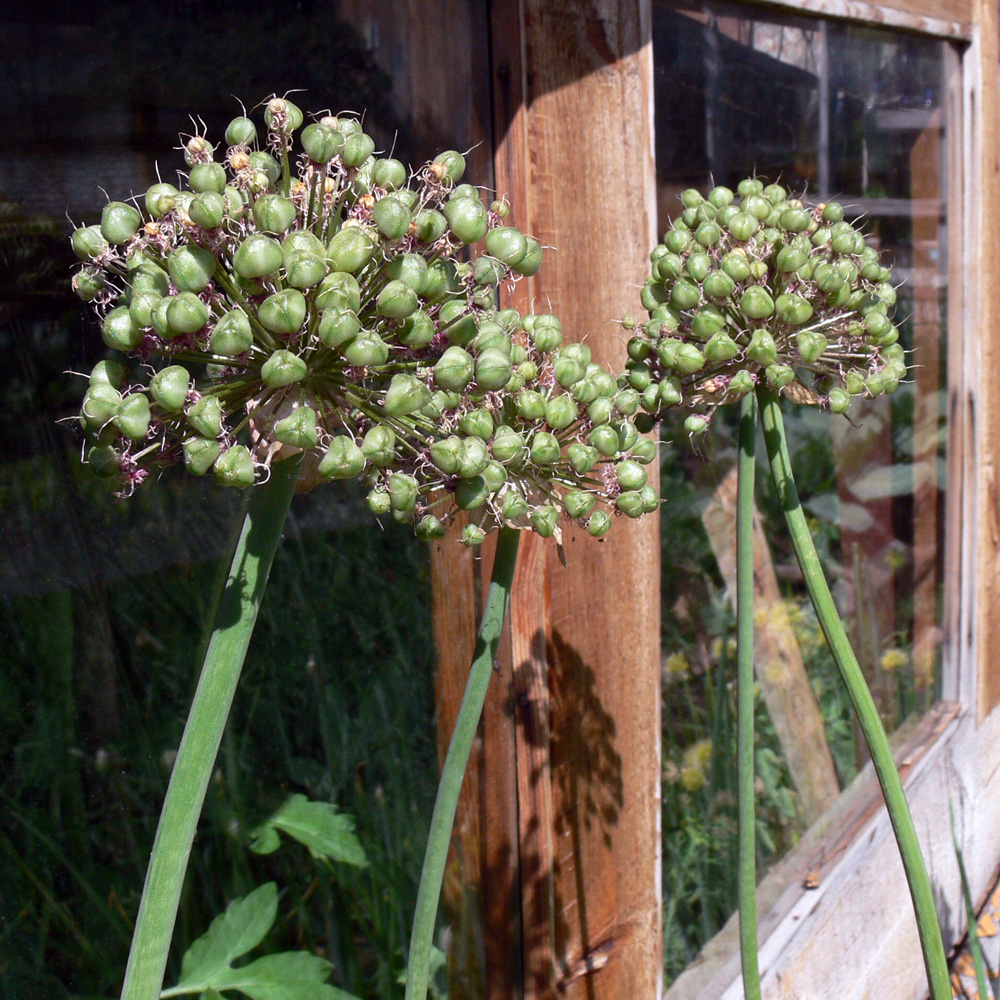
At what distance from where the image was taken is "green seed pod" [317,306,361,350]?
64cm

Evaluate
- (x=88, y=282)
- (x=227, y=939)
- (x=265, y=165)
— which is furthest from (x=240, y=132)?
(x=227, y=939)

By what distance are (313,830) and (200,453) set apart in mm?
860

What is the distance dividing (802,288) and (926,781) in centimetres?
230

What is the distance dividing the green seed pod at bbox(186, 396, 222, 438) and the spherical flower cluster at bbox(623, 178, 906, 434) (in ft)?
1.72

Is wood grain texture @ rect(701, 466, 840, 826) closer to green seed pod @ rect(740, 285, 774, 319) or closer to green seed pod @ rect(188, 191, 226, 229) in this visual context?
green seed pod @ rect(740, 285, 774, 319)

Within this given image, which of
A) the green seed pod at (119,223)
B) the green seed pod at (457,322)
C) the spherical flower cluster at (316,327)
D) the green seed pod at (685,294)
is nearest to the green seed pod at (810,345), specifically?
the green seed pod at (685,294)

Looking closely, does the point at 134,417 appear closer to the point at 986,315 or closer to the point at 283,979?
the point at 283,979

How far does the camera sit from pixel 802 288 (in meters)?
1.09

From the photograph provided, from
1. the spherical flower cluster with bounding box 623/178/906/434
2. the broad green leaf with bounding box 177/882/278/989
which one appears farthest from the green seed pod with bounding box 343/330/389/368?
the broad green leaf with bounding box 177/882/278/989

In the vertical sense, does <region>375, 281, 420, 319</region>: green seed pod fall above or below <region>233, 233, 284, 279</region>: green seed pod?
below

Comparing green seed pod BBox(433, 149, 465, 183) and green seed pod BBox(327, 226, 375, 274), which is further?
green seed pod BBox(433, 149, 465, 183)

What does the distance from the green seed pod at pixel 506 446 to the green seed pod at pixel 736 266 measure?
0.38 metres

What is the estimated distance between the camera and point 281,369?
0.64 meters

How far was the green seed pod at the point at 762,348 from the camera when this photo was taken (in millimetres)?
1032
